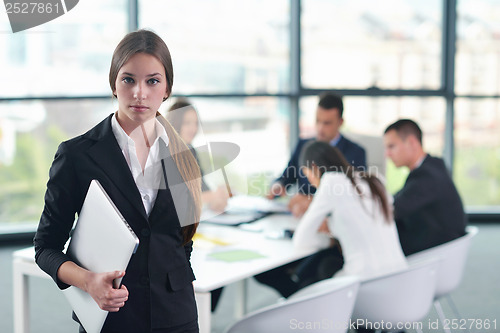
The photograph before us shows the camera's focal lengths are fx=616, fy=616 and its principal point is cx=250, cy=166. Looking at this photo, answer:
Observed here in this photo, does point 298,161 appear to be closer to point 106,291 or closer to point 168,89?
point 168,89

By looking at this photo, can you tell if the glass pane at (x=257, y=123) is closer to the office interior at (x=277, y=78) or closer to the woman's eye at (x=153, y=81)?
the office interior at (x=277, y=78)

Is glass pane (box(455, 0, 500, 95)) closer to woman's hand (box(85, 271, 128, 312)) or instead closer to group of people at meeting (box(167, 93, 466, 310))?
group of people at meeting (box(167, 93, 466, 310))

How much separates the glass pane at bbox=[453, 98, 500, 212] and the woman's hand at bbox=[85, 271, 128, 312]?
5.88 m

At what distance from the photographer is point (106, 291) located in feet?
4.56

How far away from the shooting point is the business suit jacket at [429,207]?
329cm

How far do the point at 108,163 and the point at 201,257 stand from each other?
1.44m

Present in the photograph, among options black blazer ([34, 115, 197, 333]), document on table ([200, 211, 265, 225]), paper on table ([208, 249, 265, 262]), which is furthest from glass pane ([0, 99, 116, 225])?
black blazer ([34, 115, 197, 333])

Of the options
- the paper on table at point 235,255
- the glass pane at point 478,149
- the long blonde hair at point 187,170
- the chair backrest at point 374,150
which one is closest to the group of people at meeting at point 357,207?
the paper on table at point 235,255

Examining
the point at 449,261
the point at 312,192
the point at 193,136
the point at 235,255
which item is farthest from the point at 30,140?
the point at 449,261

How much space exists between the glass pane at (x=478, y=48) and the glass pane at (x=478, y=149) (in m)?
0.18

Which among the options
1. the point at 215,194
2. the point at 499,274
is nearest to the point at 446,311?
the point at 499,274

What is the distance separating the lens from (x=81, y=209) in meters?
1.48

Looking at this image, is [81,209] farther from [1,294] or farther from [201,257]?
[1,294]

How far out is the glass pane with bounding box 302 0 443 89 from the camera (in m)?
6.26
